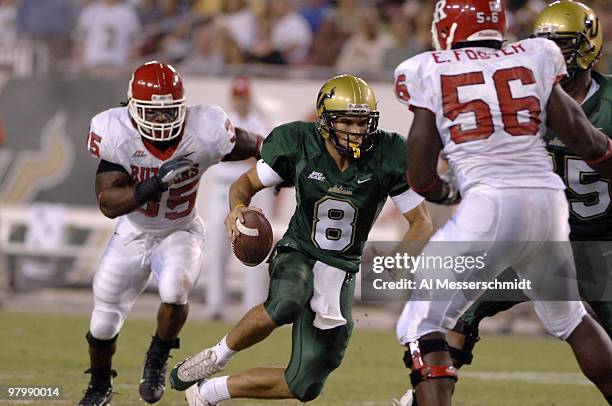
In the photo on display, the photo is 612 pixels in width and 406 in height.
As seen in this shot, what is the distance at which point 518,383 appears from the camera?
6.73 metres

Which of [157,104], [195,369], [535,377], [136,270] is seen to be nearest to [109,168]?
[157,104]

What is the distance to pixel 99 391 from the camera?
5402 millimetres

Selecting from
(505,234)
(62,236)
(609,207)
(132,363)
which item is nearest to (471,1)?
(505,234)

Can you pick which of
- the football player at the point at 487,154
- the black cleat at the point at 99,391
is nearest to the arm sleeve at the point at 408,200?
the football player at the point at 487,154

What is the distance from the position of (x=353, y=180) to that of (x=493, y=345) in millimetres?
4345

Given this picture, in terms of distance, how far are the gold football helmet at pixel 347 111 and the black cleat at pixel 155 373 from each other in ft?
4.70

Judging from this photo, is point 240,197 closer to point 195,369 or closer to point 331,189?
point 331,189

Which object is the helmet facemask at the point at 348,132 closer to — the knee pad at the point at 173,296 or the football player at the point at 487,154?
the football player at the point at 487,154

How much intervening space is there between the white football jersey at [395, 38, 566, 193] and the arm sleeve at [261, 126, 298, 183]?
3.05 ft

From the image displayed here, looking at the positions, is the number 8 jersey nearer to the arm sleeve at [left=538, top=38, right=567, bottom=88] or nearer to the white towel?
the white towel

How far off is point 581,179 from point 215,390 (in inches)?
71.9

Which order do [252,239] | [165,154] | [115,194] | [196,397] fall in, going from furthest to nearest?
[165,154] → [115,194] → [196,397] → [252,239]

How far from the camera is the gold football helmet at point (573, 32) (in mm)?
4879

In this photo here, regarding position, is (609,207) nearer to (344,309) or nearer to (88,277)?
(344,309)
